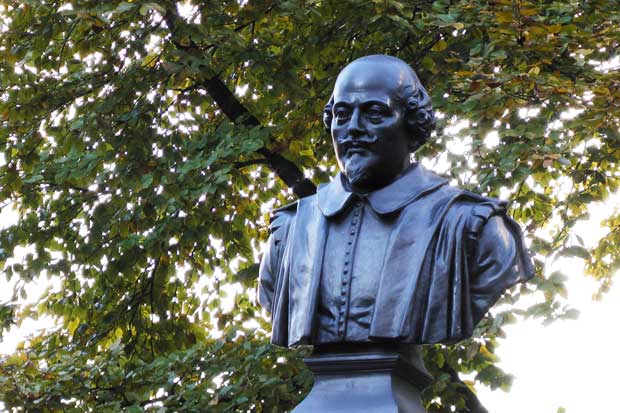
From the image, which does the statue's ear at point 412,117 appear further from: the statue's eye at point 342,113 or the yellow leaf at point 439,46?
the yellow leaf at point 439,46

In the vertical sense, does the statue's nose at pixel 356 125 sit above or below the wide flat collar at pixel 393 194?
above

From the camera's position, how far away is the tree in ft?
30.5

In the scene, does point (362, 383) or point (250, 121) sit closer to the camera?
point (362, 383)

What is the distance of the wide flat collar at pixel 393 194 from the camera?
224 inches

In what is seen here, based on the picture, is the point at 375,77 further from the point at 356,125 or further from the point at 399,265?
the point at 399,265

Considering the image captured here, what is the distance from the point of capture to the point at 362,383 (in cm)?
551

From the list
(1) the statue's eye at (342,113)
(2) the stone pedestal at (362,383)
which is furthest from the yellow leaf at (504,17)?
(2) the stone pedestal at (362,383)

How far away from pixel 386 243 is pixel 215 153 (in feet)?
14.6

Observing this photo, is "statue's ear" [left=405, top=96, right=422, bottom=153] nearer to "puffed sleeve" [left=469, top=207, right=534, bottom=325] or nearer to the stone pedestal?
"puffed sleeve" [left=469, top=207, right=534, bottom=325]

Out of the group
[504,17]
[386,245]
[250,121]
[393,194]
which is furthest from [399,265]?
[250,121]

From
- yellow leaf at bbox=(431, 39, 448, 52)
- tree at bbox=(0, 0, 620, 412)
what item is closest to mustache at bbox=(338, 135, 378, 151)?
tree at bbox=(0, 0, 620, 412)

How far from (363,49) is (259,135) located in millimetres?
1142

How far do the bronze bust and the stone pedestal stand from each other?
0.28 feet

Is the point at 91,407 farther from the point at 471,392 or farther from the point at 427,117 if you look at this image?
the point at 427,117
